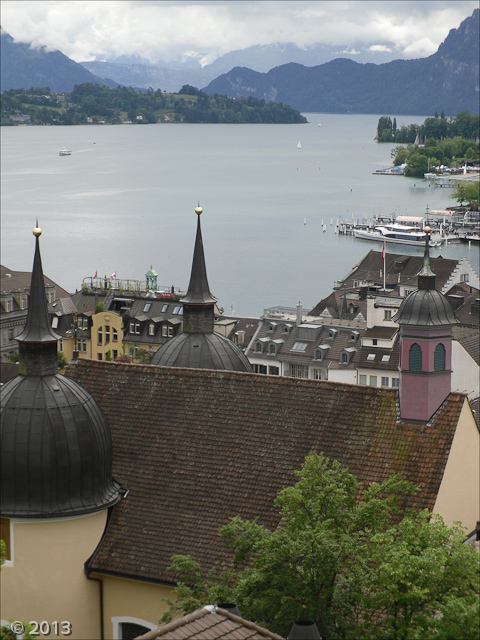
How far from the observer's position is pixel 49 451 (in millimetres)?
23922

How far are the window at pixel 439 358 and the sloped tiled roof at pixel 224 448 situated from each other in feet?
4.09

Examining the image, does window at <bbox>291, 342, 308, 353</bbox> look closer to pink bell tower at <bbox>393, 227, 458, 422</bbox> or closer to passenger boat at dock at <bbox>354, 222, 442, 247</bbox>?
pink bell tower at <bbox>393, 227, 458, 422</bbox>

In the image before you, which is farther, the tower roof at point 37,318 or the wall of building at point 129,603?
the tower roof at point 37,318

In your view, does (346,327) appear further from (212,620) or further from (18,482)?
(212,620)

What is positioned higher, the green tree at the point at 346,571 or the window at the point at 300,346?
the green tree at the point at 346,571

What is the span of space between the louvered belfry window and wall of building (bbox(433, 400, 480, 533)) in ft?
4.80

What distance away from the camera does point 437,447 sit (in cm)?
2392

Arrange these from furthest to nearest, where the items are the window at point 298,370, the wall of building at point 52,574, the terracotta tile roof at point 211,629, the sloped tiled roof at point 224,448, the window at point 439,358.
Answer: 1. the window at point 298,370
2. the window at point 439,358
3. the wall of building at point 52,574
4. the sloped tiled roof at point 224,448
5. the terracotta tile roof at point 211,629

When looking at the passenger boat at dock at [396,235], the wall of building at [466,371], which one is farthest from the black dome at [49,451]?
the passenger boat at dock at [396,235]

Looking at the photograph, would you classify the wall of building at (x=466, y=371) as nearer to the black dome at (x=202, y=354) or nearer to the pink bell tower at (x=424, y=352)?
the black dome at (x=202, y=354)

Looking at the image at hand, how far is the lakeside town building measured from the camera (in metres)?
24.0

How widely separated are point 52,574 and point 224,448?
14.5 ft

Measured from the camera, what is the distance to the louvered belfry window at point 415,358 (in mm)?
25688

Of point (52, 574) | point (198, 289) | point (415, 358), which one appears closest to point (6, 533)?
point (52, 574)
